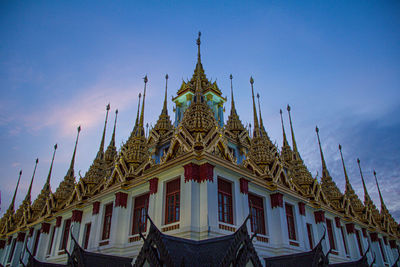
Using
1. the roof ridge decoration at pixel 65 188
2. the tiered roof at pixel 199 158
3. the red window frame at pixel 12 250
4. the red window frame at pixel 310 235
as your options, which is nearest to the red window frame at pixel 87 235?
the tiered roof at pixel 199 158

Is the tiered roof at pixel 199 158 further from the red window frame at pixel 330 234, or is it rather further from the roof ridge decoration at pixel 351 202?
the red window frame at pixel 330 234

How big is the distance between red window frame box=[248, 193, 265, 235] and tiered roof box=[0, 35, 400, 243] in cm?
115

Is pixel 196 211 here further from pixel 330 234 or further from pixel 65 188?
pixel 65 188

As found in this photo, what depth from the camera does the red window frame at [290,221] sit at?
1888cm

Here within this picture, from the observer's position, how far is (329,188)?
2905 cm

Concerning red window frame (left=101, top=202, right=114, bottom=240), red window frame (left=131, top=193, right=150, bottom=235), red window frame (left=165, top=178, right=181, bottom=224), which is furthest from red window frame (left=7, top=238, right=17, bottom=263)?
red window frame (left=165, top=178, right=181, bottom=224)

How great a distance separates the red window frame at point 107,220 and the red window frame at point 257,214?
872cm

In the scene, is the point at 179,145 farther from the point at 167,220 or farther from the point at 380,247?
the point at 380,247

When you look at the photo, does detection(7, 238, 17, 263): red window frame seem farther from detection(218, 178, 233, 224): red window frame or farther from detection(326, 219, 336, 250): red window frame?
detection(326, 219, 336, 250): red window frame

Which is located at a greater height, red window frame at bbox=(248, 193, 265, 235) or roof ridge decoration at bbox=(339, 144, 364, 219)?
roof ridge decoration at bbox=(339, 144, 364, 219)

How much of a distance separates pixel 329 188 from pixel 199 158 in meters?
19.3

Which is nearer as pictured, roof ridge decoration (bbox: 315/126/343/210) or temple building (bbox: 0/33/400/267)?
temple building (bbox: 0/33/400/267)

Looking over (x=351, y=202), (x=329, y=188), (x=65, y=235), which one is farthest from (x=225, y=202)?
(x=351, y=202)

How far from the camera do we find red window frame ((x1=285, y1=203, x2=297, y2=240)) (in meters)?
18.9
